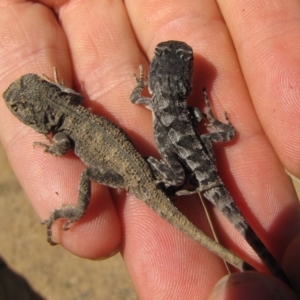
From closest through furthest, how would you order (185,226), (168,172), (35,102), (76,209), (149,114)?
(185,226) < (76,209) < (168,172) < (35,102) < (149,114)

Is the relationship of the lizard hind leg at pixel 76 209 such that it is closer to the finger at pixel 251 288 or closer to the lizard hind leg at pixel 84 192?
the lizard hind leg at pixel 84 192

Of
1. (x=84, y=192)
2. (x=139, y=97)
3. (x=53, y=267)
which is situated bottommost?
(x=53, y=267)

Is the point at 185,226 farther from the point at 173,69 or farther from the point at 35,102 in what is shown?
the point at 35,102

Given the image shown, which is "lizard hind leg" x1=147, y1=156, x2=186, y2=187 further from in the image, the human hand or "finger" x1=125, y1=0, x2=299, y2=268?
"finger" x1=125, y1=0, x2=299, y2=268

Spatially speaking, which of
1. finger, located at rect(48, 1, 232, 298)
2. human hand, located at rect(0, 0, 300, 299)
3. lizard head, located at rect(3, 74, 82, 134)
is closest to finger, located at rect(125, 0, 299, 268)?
human hand, located at rect(0, 0, 300, 299)

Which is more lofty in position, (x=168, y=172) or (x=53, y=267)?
(x=168, y=172)

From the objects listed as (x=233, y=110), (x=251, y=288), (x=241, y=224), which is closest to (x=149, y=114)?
(x=233, y=110)
